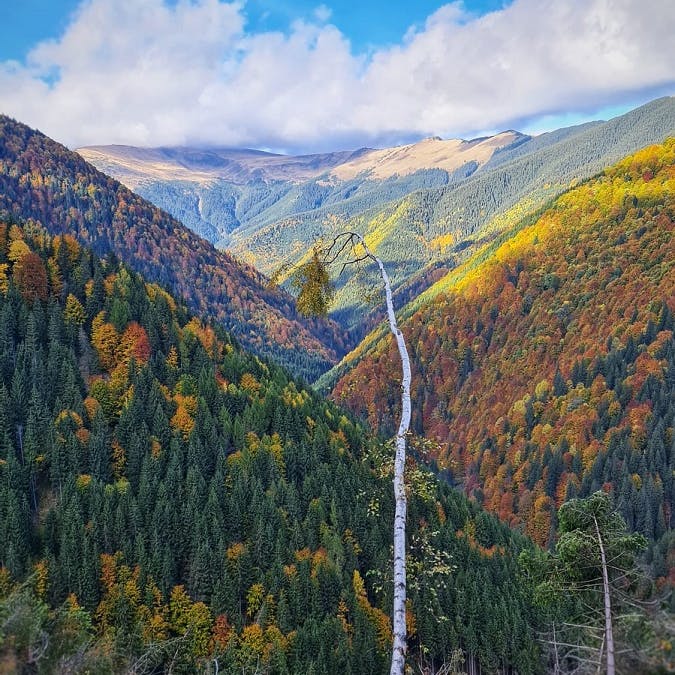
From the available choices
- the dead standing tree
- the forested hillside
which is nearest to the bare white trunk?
the dead standing tree

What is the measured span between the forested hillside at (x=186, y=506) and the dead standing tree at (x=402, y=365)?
60.7 m

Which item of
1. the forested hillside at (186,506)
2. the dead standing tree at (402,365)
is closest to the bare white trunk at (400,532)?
the dead standing tree at (402,365)

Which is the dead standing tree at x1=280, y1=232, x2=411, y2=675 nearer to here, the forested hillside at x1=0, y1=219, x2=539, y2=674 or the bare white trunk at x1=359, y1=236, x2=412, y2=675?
the bare white trunk at x1=359, y1=236, x2=412, y2=675

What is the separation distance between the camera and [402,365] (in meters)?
18.6

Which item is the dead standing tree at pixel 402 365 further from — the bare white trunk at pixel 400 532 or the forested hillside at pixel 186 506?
the forested hillside at pixel 186 506

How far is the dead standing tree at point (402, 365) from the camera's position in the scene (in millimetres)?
14438

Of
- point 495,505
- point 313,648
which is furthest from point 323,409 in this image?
point 495,505

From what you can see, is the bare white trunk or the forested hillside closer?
the bare white trunk

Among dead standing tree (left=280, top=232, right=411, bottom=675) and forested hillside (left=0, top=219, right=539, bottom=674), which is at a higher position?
dead standing tree (left=280, top=232, right=411, bottom=675)

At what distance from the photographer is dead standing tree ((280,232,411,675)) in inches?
568

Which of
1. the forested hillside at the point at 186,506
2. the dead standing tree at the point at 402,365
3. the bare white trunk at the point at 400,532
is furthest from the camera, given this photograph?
the forested hillside at the point at 186,506

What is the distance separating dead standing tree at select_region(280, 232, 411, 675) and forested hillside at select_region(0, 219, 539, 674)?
60749mm

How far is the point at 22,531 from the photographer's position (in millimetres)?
76750

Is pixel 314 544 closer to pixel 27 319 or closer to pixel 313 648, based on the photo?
pixel 313 648
